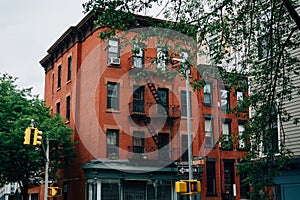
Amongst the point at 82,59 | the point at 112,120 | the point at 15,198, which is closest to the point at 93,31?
the point at 82,59

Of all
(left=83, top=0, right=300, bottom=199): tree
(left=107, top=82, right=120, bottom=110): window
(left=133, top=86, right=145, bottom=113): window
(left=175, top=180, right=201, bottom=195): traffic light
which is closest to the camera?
(left=83, top=0, right=300, bottom=199): tree

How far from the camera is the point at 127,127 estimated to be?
117ft

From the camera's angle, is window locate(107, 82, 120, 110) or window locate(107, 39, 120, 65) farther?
window locate(107, 39, 120, 65)

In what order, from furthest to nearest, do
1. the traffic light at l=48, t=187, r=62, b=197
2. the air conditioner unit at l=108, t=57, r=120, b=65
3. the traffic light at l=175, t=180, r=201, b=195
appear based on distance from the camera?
the air conditioner unit at l=108, t=57, r=120, b=65 < the traffic light at l=48, t=187, r=62, b=197 < the traffic light at l=175, t=180, r=201, b=195

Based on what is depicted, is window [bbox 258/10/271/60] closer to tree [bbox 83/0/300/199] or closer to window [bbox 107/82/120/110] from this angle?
tree [bbox 83/0/300/199]

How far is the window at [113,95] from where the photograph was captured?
3572cm

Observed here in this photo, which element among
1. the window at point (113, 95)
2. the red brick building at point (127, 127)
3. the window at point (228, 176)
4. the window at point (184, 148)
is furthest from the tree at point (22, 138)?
the window at point (228, 176)

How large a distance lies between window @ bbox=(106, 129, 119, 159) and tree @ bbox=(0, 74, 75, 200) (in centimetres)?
290

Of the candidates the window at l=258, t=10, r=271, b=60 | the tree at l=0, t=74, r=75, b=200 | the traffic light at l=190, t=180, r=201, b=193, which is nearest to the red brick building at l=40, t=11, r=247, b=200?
the tree at l=0, t=74, r=75, b=200

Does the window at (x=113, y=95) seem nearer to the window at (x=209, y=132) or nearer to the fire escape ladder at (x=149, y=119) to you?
the fire escape ladder at (x=149, y=119)

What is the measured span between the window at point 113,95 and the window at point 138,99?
1425 millimetres

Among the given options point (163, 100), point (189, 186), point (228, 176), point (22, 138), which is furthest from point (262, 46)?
point (228, 176)

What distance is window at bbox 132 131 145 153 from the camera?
35.6 meters

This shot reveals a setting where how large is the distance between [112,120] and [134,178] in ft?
15.6
